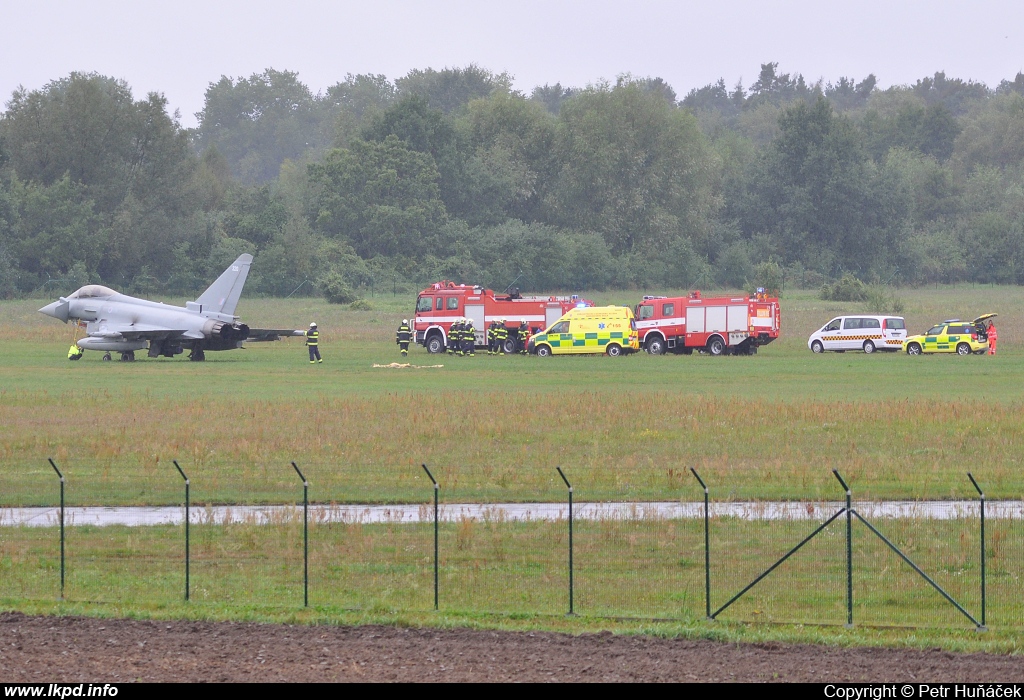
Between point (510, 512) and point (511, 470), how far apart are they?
9.95 feet

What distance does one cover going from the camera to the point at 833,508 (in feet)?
56.5

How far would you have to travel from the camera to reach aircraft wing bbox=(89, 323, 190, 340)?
48.5m

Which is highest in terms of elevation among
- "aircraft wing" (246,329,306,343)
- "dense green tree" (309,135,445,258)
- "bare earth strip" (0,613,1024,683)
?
"dense green tree" (309,135,445,258)

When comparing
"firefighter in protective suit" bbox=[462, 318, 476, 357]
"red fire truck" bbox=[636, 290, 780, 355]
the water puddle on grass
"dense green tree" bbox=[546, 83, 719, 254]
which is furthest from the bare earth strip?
"dense green tree" bbox=[546, 83, 719, 254]

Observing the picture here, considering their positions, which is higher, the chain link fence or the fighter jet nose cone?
the fighter jet nose cone

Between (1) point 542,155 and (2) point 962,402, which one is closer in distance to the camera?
(2) point 962,402

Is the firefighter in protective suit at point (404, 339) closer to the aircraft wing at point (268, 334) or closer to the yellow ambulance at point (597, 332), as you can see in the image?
the aircraft wing at point (268, 334)

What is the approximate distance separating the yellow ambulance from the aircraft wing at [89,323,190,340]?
1546cm

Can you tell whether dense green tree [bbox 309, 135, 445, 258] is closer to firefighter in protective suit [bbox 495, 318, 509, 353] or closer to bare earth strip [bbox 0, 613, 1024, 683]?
firefighter in protective suit [bbox 495, 318, 509, 353]

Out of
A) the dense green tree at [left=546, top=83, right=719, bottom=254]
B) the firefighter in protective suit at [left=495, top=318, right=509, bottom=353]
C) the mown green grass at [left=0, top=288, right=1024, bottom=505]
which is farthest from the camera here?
the dense green tree at [left=546, top=83, right=719, bottom=254]

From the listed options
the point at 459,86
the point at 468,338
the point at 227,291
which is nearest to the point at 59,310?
the point at 227,291
